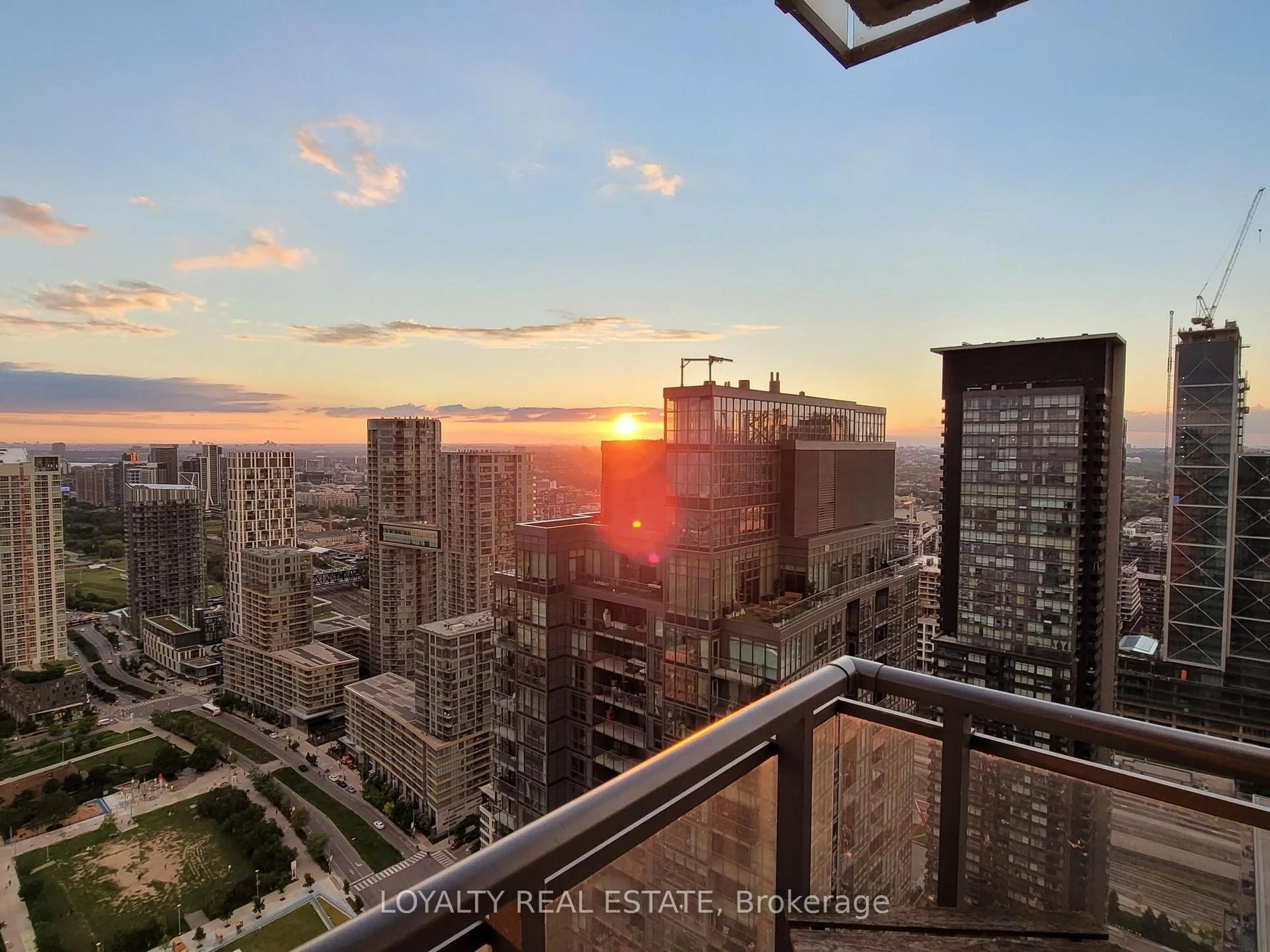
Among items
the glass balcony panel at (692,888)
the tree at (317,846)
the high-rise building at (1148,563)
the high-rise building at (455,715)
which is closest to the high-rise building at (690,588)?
the glass balcony panel at (692,888)

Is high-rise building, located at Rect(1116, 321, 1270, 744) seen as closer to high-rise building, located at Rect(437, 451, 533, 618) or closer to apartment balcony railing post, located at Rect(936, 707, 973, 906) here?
apartment balcony railing post, located at Rect(936, 707, 973, 906)

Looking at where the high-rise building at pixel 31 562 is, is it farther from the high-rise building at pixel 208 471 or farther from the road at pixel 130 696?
the high-rise building at pixel 208 471

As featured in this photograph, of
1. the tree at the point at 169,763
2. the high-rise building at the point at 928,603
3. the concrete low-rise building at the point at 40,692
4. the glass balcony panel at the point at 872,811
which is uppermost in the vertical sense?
the glass balcony panel at the point at 872,811

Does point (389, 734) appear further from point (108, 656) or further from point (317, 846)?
point (108, 656)

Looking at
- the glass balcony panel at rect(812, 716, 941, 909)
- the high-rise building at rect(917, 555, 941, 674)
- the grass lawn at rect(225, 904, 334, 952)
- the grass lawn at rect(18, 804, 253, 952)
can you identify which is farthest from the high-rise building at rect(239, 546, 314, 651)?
the glass balcony panel at rect(812, 716, 941, 909)

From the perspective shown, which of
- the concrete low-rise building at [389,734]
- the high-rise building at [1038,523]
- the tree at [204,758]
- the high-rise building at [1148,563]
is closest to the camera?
the high-rise building at [1038,523]

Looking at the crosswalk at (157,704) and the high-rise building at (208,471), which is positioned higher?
the high-rise building at (208,471)

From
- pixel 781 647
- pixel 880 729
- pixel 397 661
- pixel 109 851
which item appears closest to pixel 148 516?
pixel 397 661
